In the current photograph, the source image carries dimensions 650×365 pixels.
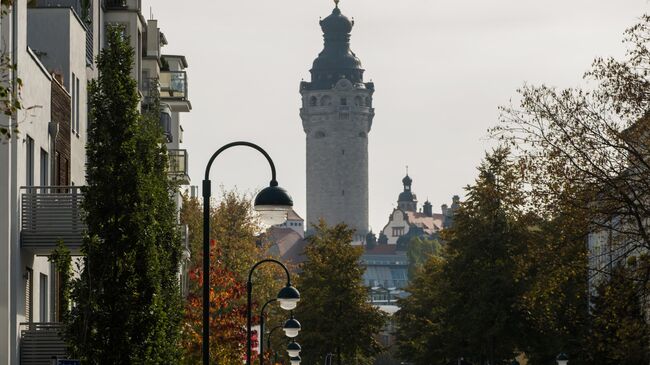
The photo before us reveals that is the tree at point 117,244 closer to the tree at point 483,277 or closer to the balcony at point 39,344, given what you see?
the balcony at point 39,344

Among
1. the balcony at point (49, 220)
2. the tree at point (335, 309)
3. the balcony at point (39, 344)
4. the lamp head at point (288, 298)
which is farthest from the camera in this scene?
the tree at point (335, 309)

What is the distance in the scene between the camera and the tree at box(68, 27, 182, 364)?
95.2 feet

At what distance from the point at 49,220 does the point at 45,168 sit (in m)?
3.56

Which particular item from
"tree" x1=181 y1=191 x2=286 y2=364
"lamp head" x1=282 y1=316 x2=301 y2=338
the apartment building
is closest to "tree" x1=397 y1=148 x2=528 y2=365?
"tree" x1=181 y1=191 x2=286 y2=364

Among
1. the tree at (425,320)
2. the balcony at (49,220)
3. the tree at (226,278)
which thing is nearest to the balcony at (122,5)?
the tree at (226,278)

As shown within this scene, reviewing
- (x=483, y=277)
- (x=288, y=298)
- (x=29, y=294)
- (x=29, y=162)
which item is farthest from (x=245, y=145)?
(x=483, y=277)

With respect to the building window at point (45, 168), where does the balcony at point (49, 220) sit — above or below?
below

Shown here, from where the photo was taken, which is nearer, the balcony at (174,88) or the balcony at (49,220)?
the balcony at (49,220)

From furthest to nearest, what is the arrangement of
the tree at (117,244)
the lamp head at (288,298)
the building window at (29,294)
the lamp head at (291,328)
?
the lamp head at (291,328), the lamp head at (288,298), the building window at (29,294), the tree at (117,244)

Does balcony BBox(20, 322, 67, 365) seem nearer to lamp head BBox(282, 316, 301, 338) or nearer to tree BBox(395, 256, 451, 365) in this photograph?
lamp head BBox(282, 316, 301, 338)

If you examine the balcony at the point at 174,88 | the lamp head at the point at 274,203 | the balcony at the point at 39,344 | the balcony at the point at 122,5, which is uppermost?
the balcony at the point at 174,88

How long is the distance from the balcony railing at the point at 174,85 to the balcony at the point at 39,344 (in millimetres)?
38134

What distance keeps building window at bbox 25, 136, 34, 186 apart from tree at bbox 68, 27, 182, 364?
3.35m

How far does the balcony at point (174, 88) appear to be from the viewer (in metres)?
71.0
